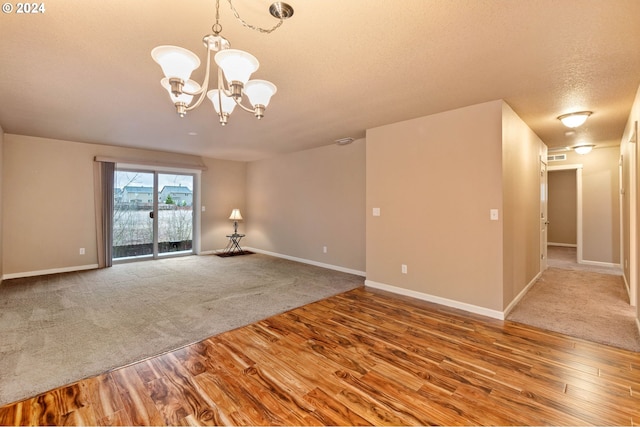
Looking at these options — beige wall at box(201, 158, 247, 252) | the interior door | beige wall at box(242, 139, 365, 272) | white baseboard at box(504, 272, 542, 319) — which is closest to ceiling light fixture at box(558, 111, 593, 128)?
the interior door

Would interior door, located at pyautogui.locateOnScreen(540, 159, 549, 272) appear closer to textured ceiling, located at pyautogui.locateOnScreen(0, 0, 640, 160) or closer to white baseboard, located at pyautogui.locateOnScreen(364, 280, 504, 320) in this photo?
textured ceiling, located at pyautogui.locateOnScreen(0, 0, 640, 160)

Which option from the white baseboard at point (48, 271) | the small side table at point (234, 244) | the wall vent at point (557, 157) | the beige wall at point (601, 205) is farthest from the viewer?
the small side table at point (234, 244)

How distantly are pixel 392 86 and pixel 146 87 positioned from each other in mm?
2419

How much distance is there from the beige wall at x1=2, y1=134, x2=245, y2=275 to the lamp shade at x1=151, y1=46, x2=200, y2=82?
526 centimetres

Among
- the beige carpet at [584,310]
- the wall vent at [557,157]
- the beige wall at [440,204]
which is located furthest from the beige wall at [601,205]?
the beige wall at [440,204]

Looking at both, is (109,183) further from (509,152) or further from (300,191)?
(509,152)

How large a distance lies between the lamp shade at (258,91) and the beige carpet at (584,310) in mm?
3413

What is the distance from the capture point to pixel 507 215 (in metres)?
3.30

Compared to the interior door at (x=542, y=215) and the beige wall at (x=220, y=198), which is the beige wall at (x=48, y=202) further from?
the interior door at (x=542, y=215)

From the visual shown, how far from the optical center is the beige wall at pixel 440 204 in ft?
10.6

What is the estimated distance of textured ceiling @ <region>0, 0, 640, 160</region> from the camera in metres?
1.72

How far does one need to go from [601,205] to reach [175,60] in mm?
7971

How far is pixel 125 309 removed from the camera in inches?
136
